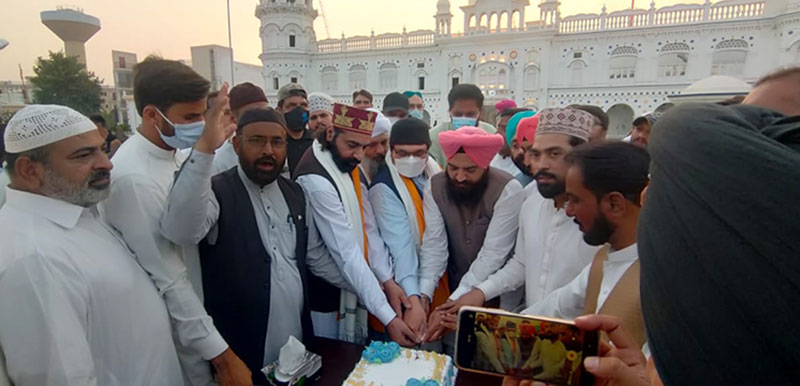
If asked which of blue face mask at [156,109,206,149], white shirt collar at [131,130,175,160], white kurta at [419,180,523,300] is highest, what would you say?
blue face mask at [156,109,206,149]

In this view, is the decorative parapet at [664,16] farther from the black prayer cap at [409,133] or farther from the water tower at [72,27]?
the water tower at [72,27]

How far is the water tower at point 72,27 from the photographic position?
42728 mm

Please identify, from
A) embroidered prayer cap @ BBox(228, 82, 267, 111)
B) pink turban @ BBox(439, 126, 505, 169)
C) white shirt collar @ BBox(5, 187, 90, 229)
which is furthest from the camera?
embroidered prayer cap @ BBox(228, 82, 267, 111)

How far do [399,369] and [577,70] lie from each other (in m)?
27.8

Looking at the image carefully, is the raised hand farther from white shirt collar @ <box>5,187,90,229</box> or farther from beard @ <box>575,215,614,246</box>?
beard @ <box>575,215,614,246</box>

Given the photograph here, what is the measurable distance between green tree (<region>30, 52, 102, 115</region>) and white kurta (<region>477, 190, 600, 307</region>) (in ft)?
112

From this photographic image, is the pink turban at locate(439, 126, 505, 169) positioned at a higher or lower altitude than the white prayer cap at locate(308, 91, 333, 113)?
lower

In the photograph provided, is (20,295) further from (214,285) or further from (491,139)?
(491,139)

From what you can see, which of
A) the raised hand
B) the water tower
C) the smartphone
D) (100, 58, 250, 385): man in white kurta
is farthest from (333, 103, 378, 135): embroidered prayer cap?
the water tower

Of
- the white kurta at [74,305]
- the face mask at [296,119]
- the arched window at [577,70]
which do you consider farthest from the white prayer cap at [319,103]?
the arched window at [577,70]

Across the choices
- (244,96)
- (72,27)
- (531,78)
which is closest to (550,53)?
Result: (531,78)

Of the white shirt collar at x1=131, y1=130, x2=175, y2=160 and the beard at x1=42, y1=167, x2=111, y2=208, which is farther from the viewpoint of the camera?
the white shirt collar at x1=131, y1=130, x2=175, y2=160

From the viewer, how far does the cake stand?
1.65 metres

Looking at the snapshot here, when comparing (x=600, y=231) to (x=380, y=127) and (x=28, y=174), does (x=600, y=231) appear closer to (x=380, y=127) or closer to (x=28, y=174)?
(x=380, y=127)
